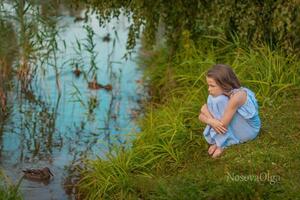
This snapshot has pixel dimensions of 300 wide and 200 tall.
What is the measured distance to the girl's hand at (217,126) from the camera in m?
6.49

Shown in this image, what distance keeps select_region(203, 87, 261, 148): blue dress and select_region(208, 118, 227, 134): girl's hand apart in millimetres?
93

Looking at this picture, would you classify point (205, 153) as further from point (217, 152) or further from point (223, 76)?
point (223, 76)

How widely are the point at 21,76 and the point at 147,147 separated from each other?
381cm

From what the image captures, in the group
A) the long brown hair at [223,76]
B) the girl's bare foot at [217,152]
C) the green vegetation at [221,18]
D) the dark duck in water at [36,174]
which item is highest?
the green vegetation at [221,18]

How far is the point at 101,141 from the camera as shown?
879 cm

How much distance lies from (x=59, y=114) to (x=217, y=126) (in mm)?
3981

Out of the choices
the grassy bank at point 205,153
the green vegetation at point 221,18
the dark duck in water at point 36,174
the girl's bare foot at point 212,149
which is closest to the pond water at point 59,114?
the dark duck in water at point 36,174

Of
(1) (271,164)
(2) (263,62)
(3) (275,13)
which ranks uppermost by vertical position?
(3) (275,13)

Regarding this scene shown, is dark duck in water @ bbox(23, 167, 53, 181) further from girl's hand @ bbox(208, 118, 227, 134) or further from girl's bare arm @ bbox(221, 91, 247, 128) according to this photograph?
girl's bare arm @ bbox(221, 91, 247, 128)

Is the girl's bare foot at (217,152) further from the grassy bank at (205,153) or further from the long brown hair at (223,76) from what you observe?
the long brown hair at (223,76)

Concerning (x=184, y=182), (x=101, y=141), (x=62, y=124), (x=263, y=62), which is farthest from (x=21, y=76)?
(x=184, y=182)

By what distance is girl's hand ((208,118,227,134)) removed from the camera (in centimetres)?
649

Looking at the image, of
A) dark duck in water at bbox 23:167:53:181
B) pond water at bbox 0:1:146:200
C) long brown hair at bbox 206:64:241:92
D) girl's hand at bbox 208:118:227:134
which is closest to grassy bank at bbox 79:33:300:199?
girl's hand at bbox 208:118:227:134

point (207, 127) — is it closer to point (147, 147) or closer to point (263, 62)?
point (147, 147)
